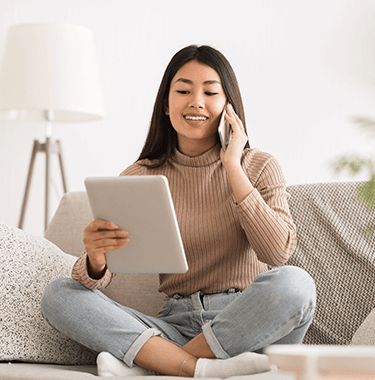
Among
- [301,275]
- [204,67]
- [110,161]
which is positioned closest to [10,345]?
[301,275]

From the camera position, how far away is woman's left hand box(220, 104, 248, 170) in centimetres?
137

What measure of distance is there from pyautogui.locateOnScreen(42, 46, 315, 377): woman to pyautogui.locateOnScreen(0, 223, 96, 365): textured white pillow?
83 millimetres

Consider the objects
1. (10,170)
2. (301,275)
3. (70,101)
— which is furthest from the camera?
(10,170)

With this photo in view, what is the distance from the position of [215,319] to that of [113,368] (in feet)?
0.79

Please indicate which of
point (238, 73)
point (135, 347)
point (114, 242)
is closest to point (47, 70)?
point (238, 73)

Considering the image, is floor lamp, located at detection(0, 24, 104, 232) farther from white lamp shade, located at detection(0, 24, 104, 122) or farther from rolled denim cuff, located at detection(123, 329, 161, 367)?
rolled denim cuff, located at detection(123, 329, 161, 367)

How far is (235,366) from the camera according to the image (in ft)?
3.53

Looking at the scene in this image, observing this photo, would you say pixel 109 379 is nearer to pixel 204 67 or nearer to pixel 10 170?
pixel 204 67

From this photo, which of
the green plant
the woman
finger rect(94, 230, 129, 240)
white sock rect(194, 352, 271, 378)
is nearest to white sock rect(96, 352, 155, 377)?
the woman

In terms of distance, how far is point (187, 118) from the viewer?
4.89ft

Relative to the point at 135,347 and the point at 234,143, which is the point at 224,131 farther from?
the point at 135,347

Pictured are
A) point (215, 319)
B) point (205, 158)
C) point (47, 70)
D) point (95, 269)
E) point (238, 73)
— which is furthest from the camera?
point (238, 73)

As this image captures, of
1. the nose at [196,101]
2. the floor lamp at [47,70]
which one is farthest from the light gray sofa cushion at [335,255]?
the floor lamp at [47,70]

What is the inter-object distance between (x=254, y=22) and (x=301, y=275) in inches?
76.5
